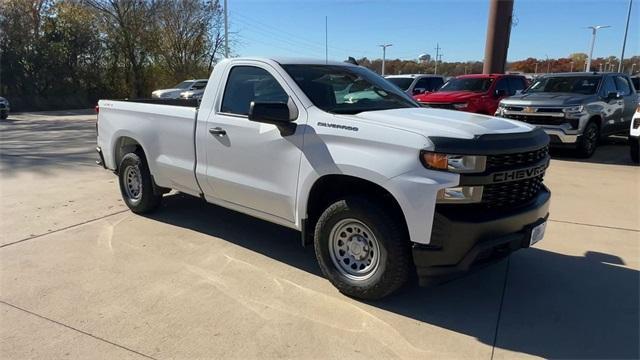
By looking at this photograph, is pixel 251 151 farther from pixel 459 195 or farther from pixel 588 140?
pixel 588 140

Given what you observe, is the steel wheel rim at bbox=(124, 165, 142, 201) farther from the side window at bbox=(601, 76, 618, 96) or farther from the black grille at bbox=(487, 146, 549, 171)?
the side window at bbox=(601, 76, 618, 96)

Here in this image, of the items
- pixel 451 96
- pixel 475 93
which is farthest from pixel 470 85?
pixel 451 96

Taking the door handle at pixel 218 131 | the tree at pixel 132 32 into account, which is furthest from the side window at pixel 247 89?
the tree at pixel 132 32

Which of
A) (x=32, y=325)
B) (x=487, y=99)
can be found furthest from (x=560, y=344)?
(x=487, y=99)

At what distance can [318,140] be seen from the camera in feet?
12.8

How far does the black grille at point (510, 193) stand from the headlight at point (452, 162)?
0.66 feet

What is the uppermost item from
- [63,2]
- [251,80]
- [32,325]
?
[63,2]

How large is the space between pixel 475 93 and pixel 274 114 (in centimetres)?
1034

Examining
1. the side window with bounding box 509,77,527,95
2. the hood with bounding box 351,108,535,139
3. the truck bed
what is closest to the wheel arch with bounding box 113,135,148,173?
the truck bed

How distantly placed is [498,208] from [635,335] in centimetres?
127

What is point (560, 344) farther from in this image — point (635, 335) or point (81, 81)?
point (81, 81)

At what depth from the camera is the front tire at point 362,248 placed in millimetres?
3551

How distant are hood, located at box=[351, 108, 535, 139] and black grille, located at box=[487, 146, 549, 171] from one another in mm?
186

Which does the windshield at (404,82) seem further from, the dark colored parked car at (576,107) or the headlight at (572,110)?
the headlight at (572,110)
